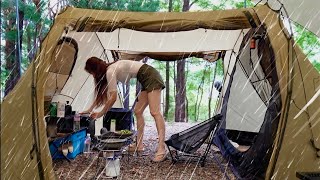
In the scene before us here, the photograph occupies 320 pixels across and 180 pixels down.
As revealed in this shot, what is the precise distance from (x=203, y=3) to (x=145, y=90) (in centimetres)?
819

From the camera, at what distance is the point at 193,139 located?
3.48 metres

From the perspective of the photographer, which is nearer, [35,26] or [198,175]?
[198,175]

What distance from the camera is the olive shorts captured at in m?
3.41

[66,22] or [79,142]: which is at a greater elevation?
[66,22]

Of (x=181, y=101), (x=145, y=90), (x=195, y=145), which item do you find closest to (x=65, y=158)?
(x=145, y=90)

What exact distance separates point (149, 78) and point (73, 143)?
3.58ft

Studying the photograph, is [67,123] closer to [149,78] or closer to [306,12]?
[149,78]

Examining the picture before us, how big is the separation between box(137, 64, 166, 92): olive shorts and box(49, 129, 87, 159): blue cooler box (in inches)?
A: 36.5

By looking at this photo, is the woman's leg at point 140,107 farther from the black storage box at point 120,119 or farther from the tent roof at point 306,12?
the tent roof at point 306,12

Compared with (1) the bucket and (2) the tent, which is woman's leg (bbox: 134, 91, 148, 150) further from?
(2) the tent

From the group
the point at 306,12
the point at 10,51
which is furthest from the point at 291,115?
the point at 10,51

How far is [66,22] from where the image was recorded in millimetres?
2645

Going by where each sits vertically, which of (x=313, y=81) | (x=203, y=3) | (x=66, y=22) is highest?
(x=203, y=3)

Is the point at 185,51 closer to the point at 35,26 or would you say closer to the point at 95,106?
the point at 95,106
